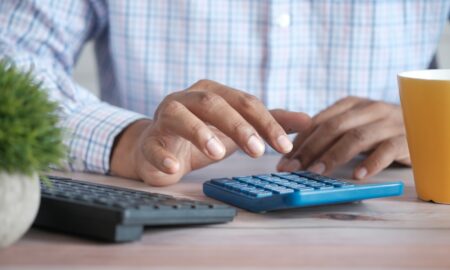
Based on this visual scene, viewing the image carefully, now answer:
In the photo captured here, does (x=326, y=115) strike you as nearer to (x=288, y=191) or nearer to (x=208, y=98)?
(x=208, y=98)

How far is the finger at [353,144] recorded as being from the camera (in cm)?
105

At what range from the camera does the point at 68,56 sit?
1.50m

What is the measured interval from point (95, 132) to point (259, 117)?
0.36 metres

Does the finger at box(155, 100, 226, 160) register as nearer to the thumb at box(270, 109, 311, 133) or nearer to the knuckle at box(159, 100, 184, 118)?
the knuckle at box(159, 100, 184, 118)

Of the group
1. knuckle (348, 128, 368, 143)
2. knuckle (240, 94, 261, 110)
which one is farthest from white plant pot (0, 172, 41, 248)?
knuckle (348, 128, 368, 143)

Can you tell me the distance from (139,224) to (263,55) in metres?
0.88

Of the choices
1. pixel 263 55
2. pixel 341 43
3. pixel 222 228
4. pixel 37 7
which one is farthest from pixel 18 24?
pixel 222 228

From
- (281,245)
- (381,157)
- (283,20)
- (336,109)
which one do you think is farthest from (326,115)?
(281,245)

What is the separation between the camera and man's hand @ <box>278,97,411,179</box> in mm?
1052

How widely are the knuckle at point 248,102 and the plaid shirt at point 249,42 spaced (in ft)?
1.85

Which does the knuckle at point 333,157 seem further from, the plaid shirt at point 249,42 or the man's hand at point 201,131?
the plaid shirt at point 249,42

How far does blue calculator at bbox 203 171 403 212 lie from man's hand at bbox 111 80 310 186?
3cm

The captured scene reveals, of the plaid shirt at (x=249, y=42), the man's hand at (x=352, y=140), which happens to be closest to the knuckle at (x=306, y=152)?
the man's hand at (x=352, y=140)

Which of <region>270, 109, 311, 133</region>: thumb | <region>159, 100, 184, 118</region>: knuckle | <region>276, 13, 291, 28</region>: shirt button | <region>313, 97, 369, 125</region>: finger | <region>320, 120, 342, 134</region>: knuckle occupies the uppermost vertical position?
<region>276, 13, 291, 28</region>: shirt button
